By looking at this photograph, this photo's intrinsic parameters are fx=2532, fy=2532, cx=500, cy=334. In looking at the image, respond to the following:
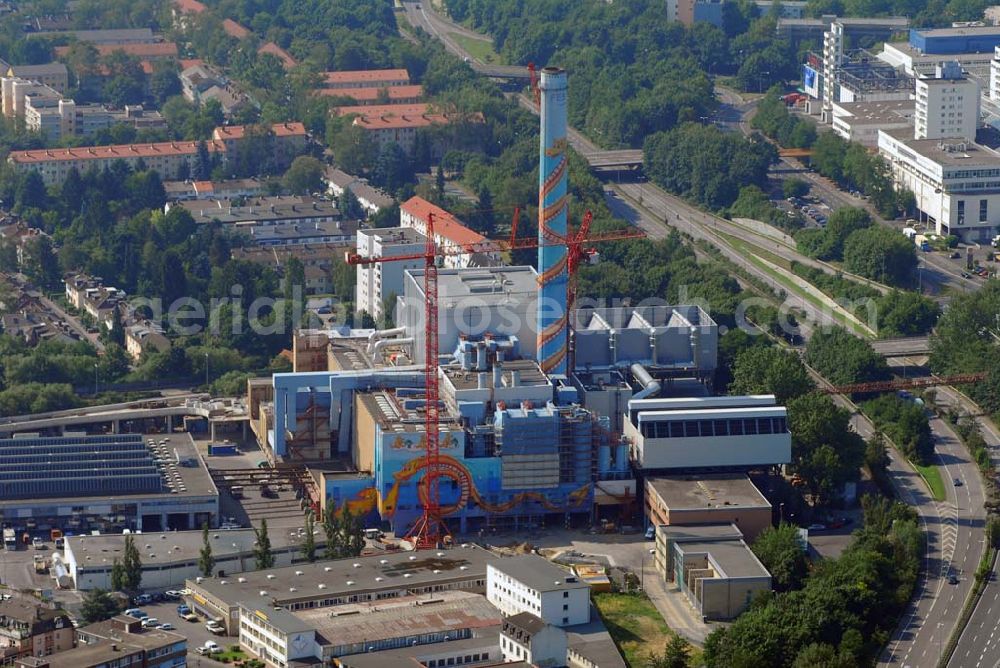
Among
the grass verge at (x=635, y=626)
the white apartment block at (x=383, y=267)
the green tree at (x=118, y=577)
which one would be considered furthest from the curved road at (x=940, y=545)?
the green tree at (x=118, y=577)

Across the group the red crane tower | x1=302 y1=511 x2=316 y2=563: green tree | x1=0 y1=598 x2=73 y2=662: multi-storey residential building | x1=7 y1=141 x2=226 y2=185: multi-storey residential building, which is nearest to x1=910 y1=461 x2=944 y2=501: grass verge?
the red crane tower

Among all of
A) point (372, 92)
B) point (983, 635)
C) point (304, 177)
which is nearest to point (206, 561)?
point (983, 635)

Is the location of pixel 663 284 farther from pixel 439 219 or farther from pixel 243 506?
pixel 243 506

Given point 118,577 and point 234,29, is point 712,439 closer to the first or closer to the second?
point 118,577

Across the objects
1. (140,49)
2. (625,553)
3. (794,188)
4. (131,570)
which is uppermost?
(140,49)

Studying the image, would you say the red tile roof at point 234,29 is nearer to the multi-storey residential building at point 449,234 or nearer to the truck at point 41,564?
the multi-storey residential building at point 449,234
